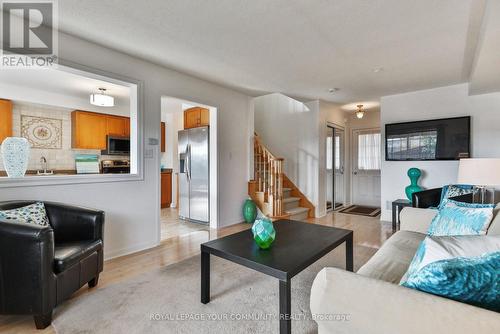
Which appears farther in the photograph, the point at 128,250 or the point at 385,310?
the point at 128,250

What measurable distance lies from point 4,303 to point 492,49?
4.53 meters

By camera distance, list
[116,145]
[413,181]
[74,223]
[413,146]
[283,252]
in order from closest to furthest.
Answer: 1. [283,252]
2. [74,223]
3. [413,181]
4. [413,146]
5. [116,145]

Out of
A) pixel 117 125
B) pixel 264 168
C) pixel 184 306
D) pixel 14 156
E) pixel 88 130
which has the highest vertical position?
pixel 117 125

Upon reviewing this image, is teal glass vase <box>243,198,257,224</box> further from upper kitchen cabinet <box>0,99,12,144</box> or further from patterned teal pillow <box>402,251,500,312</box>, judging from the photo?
upper kitchen cabinet <box>0,99,12,144</box>

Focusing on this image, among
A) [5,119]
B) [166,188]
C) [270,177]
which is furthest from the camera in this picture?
[166,188]

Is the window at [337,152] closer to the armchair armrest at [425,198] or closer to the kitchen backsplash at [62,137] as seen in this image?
the armchair armrest at [425,198]

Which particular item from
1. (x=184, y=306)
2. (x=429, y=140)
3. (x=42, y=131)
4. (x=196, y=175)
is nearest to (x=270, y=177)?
(x=196, y=175)

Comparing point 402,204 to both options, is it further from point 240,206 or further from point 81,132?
point 81,132

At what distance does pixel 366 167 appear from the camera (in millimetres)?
6465

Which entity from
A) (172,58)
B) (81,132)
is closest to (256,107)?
(172,58)

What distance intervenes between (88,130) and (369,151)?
647cm

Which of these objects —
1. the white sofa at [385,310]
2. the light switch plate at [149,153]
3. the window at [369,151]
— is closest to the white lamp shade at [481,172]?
the white sofa at [385,310]

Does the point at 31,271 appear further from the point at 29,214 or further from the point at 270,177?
the point at 270,177

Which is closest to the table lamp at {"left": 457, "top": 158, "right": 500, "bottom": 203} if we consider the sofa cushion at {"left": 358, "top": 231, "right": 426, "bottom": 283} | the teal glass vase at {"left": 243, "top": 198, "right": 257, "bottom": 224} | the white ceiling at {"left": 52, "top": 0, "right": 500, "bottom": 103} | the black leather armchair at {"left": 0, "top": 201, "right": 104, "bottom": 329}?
the sofa cushion at {"left": 358, "top": 231, "right": 426, "bottom": 283}
